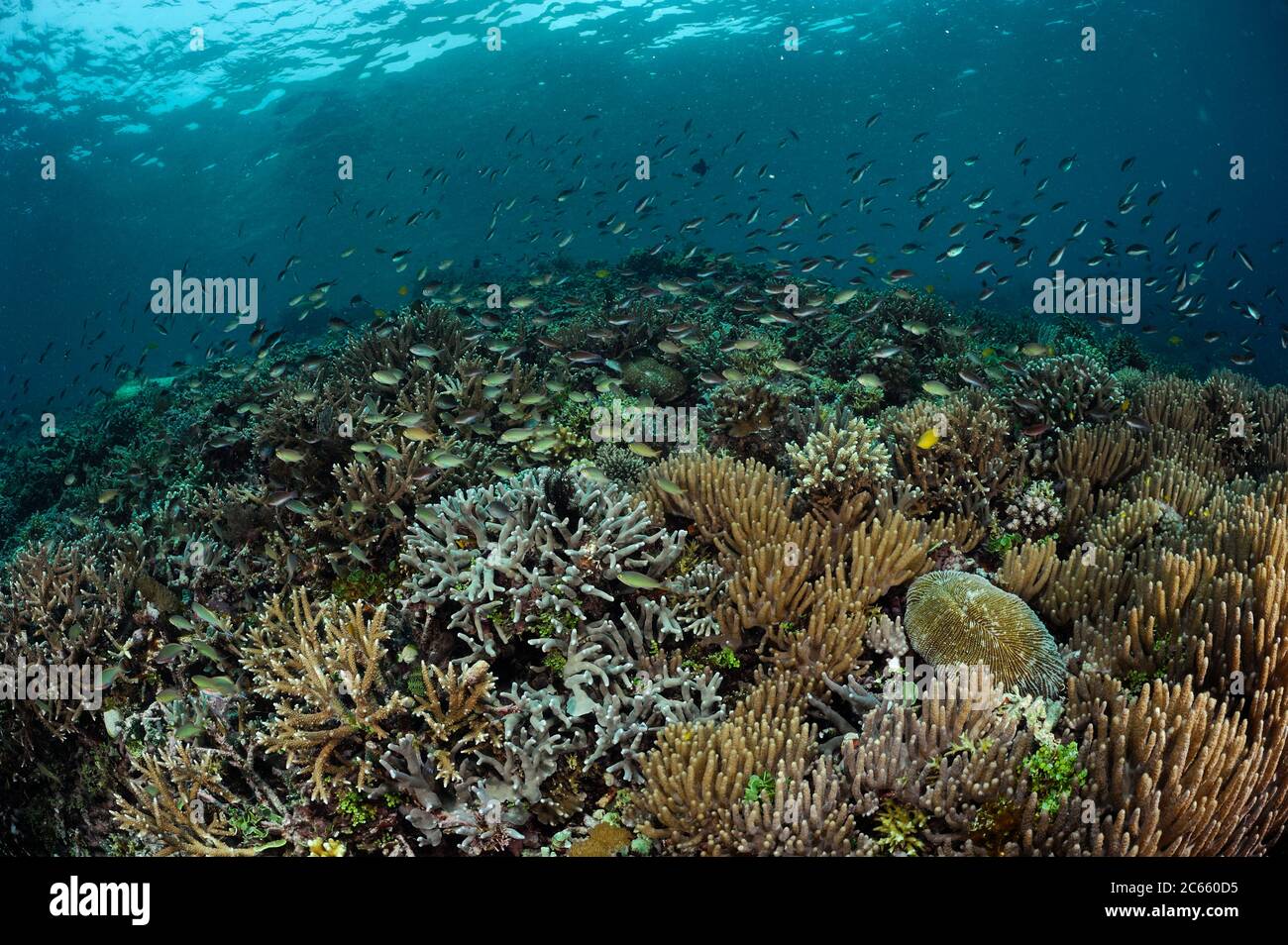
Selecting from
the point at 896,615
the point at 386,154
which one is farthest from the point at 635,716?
the point at 386,154

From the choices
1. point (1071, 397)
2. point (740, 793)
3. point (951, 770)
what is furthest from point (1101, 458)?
point (740, 793)

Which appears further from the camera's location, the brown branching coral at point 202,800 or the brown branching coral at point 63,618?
the brown branching coral at point 63,618

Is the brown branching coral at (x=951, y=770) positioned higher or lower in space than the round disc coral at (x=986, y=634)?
lower

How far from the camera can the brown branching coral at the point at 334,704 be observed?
12.8 feet

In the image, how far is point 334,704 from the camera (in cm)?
399

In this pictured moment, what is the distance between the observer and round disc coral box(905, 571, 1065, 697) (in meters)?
Answer: 3.75

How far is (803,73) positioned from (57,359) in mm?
135768

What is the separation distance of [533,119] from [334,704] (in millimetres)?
64997

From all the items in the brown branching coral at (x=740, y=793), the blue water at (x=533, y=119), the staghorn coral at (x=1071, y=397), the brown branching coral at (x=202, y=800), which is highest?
the blue water at (x=533, y=119)

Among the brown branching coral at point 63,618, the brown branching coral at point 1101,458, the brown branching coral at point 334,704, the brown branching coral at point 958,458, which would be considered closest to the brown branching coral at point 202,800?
the brown branching coral at point 334,704

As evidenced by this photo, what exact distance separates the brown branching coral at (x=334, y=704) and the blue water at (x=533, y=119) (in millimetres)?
11732

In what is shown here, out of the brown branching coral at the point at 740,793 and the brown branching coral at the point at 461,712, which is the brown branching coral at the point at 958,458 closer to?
the brown branching coral at the point at 740,793

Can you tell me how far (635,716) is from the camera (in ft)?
12.8

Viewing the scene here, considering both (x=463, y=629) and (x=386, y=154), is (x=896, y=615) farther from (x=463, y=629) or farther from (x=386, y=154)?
(x=386, y=154)
